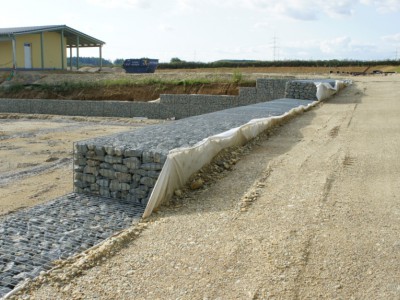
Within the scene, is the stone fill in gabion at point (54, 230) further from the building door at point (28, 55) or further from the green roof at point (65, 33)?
the building door at point (28, 55)

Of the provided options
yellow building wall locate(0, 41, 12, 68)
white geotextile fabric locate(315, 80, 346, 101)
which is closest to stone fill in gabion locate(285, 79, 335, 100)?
white geotextile fabric locate(315, 80, 346, 101)

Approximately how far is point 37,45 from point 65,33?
2758 millimetres

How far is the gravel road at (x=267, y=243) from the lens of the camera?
3.48m

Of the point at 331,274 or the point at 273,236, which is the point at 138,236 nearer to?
the point at 273,236

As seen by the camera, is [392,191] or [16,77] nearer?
[392,191]

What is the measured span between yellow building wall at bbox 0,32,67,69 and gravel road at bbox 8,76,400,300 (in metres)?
28.4

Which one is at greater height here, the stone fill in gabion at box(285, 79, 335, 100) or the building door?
the building door

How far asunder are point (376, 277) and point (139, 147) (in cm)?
369

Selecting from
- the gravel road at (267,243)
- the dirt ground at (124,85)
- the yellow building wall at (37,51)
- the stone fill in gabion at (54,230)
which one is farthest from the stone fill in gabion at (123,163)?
the yellow building wall at (37,51)

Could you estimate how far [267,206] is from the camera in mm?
5258

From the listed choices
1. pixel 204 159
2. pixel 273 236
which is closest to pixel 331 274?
pixel 273 236

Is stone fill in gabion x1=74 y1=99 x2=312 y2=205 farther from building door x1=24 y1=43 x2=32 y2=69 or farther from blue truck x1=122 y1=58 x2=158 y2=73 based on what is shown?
blue truck x1=122 y1=58 x2=158 y2=73

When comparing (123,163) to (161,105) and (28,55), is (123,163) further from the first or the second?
(28,55)

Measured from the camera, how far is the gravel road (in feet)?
11.4
